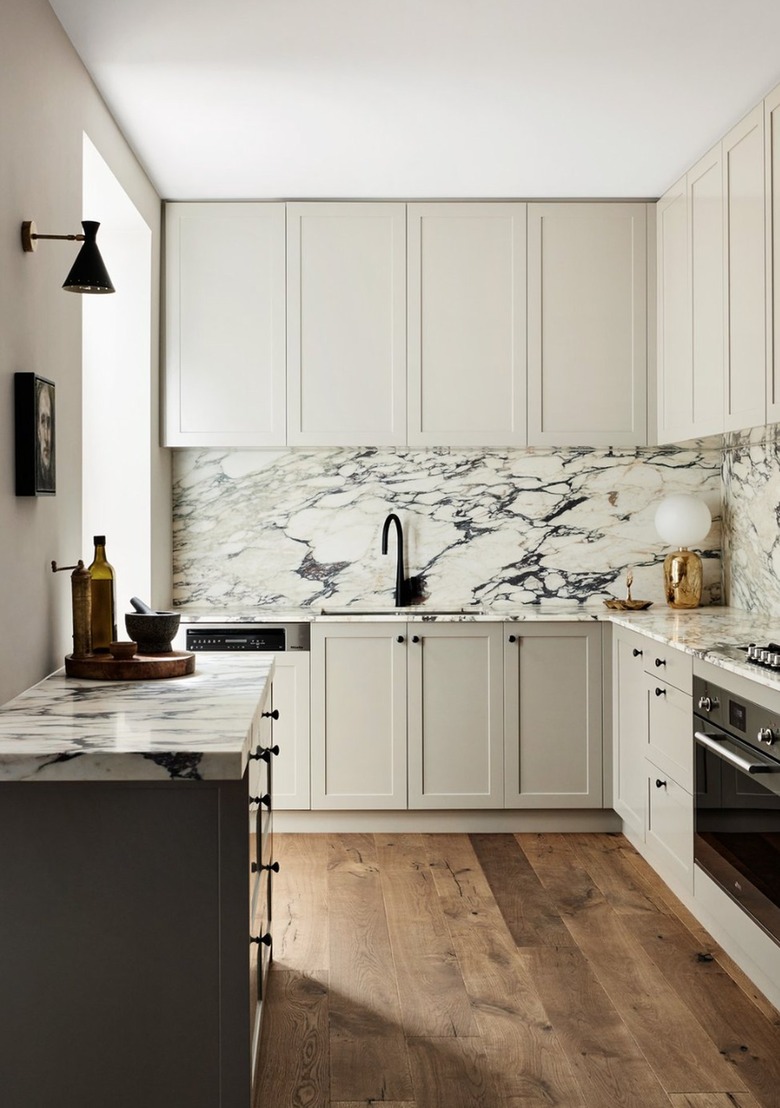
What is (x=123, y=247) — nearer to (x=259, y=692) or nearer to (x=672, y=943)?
(x=259, y=692)

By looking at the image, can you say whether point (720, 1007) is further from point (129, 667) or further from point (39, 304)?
point (39, 304)

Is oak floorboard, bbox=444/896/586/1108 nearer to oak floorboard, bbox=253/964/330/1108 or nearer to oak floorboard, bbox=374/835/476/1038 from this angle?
oak floorboard, bbox=374/835/476/1038

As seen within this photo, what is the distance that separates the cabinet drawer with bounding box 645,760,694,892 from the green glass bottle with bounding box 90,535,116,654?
1.83m

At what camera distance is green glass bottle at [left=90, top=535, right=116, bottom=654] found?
2.69 m

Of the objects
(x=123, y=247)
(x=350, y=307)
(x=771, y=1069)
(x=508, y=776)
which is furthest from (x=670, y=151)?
(x=771, y=1069)

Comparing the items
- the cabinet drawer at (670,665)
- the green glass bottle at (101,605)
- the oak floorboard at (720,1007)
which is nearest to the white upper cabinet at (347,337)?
the cabinet drawer at (670,665)

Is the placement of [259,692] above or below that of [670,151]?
below

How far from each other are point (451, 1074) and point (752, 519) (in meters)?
2.66

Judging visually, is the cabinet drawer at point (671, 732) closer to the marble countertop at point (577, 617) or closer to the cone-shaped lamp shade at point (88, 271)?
the marble countertop at point (577, 617)

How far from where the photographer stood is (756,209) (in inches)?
128

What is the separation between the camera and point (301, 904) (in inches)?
135

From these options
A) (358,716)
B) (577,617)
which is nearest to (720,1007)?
(577,617)

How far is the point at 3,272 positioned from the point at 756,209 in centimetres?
230

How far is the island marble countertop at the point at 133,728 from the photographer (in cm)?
171
